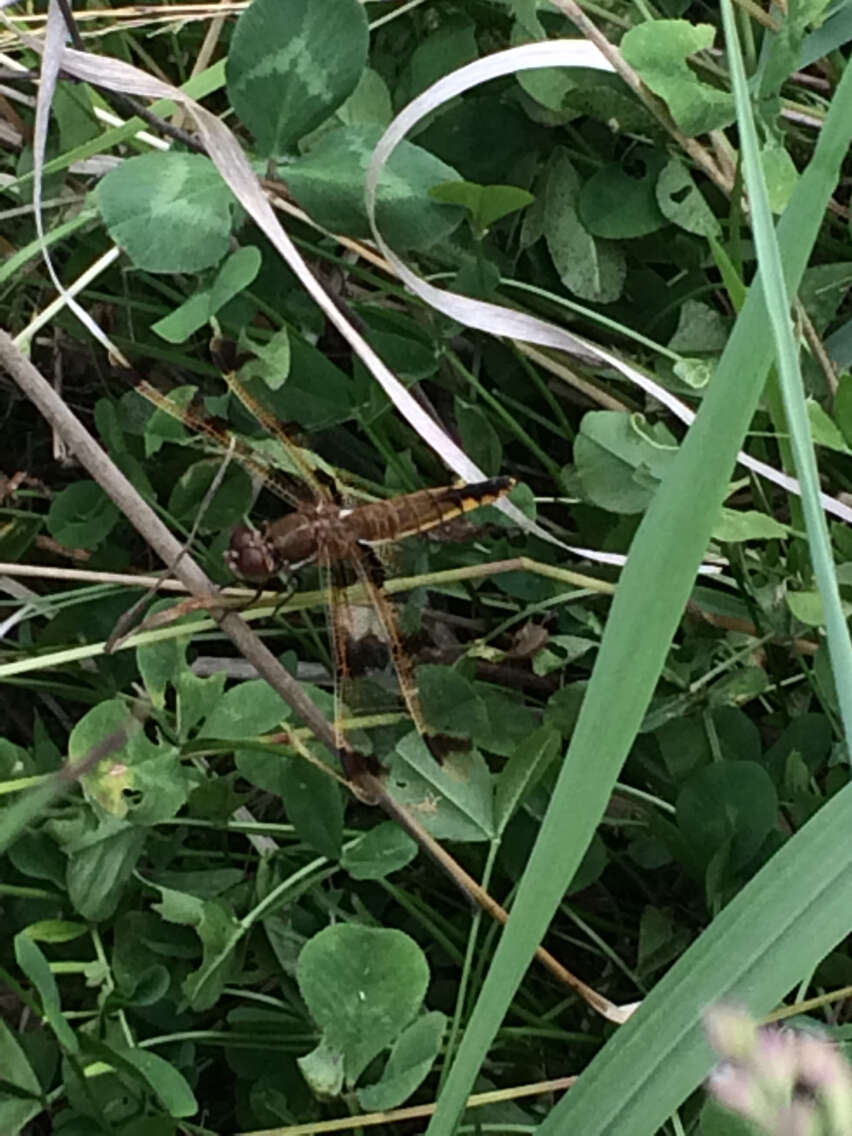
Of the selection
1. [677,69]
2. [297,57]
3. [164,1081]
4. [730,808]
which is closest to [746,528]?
[730,808]

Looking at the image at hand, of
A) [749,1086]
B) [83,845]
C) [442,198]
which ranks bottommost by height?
[83,845]

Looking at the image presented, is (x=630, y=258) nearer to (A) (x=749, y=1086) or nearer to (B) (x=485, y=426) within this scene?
(B) (x=485, y=426)

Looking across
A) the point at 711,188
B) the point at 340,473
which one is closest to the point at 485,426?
the point at 340,473

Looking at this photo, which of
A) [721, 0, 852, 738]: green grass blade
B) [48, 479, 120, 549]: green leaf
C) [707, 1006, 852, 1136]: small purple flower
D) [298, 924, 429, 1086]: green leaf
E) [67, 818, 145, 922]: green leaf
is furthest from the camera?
[48, 479, 120, 549]: green leaf

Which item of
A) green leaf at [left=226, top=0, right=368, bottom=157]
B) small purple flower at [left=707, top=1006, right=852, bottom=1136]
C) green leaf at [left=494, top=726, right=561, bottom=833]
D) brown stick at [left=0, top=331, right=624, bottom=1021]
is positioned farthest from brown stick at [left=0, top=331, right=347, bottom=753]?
small purple flower at [left=707, top=1006, right=852, bottom=1136]

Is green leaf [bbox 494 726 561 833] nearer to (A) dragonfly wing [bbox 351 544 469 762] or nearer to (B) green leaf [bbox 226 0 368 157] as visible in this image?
(A) dragonfly wing [bbox 351 544 469 762]
